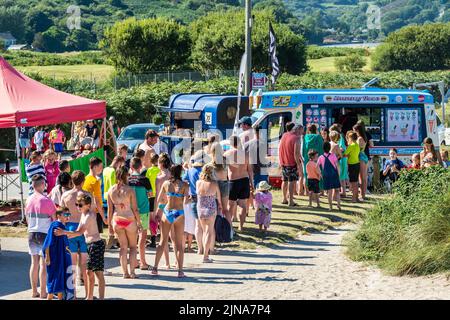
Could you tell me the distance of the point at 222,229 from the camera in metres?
14.4

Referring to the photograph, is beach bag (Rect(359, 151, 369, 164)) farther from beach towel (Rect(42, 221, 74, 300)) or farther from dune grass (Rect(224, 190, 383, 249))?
beach towel (Rect(42, 221, 74, 300))

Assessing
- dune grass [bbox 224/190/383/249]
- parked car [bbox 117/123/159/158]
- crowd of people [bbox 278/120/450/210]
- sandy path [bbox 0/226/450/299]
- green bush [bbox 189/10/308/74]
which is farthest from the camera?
green bush [bbox 189/10/308/74]

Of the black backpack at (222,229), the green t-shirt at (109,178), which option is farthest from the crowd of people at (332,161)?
the green t-shirt at (109,178)

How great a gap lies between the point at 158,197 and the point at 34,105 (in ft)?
15.3

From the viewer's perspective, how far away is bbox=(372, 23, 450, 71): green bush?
92000 mm

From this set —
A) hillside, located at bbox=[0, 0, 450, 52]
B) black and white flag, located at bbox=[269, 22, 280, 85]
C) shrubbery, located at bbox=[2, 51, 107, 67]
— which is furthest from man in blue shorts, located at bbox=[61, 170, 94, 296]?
hillside, located at bbox=[0, 0, 450, 52]

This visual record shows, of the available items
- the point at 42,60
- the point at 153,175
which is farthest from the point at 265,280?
the point at 42,60

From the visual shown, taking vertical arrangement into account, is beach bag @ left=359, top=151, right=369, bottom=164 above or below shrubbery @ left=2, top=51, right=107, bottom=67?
below

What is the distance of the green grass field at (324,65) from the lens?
89.7 m

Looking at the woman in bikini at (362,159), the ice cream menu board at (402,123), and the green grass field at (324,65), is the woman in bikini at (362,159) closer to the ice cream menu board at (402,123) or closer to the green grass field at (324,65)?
the ice cream menu board at (402,123)

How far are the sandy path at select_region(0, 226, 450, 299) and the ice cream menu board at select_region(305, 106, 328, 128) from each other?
6733 millimetres

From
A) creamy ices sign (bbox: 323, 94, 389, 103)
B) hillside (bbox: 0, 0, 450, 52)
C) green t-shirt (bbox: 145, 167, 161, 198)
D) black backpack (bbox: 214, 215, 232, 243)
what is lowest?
black backpack (bbox: 214, 215, 232, 243)

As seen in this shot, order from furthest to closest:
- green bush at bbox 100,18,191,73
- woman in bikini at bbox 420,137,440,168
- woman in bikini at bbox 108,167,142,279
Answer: green bush at bbox 100,18,191,73
woman in bikini at bbox 420,137,440,168
woman in bikini at bbox 108,167,142,279
